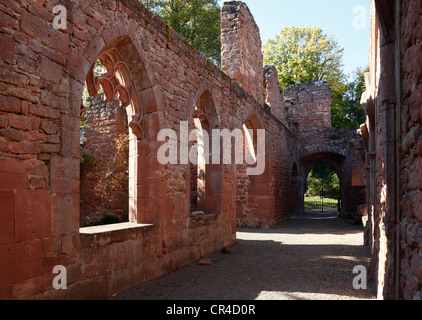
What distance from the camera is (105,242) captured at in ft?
12.8

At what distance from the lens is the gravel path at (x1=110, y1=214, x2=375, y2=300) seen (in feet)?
13.5

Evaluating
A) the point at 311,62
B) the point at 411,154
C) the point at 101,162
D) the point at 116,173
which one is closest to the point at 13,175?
the point at 411,154

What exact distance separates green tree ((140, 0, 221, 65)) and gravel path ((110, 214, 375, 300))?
1428cm

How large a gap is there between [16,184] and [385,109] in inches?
125

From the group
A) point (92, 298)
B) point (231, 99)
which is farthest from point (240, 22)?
point (92, 298)

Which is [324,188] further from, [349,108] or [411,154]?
[411,154]

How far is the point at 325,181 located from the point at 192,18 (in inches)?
A: 591

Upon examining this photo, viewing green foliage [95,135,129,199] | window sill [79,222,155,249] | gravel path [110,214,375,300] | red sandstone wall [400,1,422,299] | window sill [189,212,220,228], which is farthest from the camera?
green foliage [95,135,129,199]

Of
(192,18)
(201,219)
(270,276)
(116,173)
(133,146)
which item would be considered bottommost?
(270,276)

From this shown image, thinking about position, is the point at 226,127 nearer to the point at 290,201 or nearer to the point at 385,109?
the point at 385,109

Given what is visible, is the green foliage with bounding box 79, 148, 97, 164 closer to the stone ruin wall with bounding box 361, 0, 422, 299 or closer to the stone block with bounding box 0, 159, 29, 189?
the stone block with bounding box 0, 159, 29, 189

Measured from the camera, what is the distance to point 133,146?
500 centimetres

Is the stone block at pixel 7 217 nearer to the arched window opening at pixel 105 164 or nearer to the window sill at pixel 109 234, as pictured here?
the window sill at pixel 109 234

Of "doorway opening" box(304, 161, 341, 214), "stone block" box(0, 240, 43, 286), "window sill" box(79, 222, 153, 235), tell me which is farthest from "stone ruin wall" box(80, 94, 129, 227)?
"doorway opening" box(304, 161, 341, 214)
